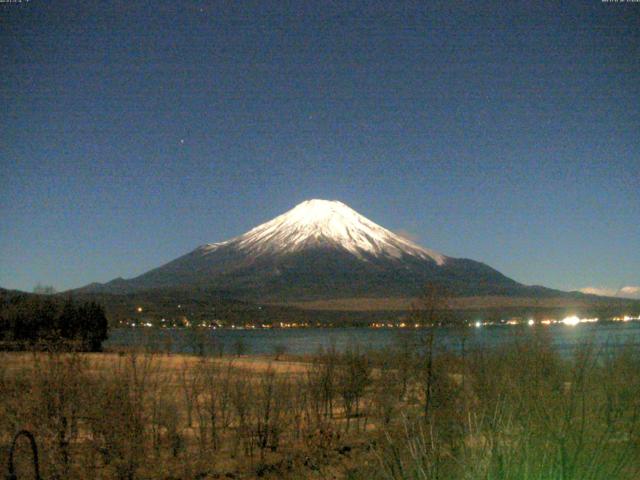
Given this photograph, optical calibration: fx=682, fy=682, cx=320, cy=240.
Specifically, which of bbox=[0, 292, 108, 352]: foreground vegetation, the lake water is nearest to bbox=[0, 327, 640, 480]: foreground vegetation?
the lake water

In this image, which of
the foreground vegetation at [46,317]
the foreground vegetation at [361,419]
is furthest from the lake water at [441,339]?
the foreground vegetation at [46,317]

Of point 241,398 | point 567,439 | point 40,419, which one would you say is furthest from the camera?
point 241,398

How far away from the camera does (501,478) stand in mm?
3660

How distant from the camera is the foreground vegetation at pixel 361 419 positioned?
4.06m

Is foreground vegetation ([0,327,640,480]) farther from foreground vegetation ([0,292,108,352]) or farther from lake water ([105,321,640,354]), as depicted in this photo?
foreground vegetation ([0,292,108,352])

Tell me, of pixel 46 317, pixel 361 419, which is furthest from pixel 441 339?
pixel 46 317

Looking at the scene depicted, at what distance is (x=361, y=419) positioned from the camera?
20234 mm

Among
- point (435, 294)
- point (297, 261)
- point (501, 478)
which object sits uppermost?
point (297, 261)

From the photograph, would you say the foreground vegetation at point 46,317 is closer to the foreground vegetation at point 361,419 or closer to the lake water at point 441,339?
the lake water at point 441,339

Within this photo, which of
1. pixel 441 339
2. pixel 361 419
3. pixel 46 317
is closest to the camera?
pixel 441 339

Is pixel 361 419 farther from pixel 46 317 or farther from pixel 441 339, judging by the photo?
pixel 46 317

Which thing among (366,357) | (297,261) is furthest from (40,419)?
(297,261)

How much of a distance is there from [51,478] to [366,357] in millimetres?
13172

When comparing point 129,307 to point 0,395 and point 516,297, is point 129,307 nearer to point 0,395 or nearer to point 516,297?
point 516,297
